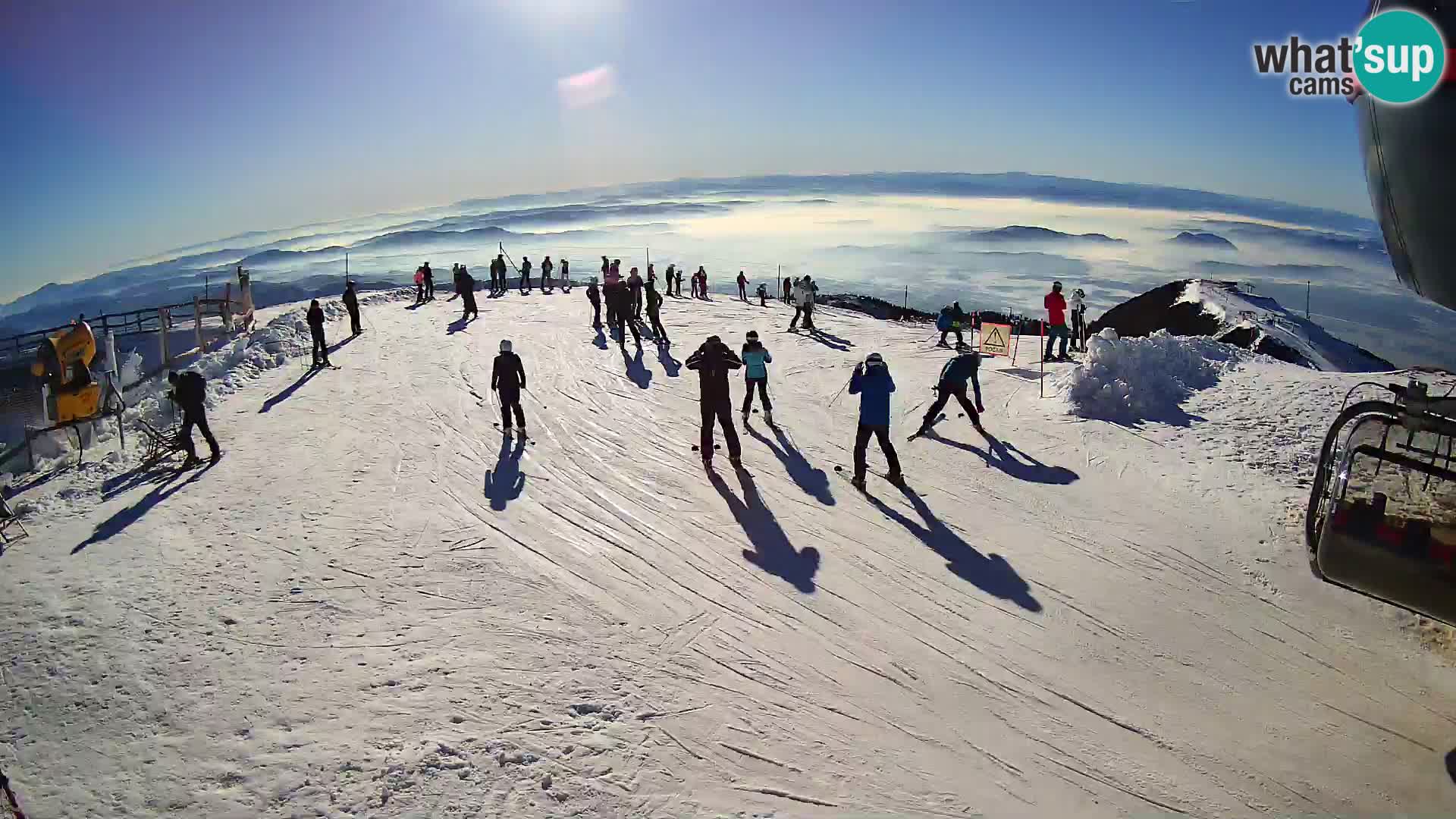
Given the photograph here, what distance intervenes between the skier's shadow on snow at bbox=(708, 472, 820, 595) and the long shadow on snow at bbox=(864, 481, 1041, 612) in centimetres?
141

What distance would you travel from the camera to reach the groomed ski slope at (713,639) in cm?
494

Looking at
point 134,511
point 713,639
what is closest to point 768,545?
point 713,639

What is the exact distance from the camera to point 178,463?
11.2 m

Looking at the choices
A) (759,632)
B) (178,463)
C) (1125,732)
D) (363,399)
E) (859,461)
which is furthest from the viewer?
(363,399)

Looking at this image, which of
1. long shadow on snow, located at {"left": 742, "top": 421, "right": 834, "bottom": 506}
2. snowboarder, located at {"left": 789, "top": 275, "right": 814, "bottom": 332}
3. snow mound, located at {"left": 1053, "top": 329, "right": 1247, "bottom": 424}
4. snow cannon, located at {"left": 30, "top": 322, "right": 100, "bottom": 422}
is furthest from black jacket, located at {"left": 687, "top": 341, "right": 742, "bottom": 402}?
snow cannon, located at {"left": 30, "top": 322, "right": 100, "bottom": 422}

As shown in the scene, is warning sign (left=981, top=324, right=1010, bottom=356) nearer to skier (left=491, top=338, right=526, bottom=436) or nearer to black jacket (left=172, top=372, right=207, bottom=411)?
skier (left=491, top=338, right=526, bottom=436)

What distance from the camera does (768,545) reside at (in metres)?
8.36

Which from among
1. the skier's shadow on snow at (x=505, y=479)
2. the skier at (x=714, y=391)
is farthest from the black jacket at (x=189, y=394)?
the skier at (x=714, y=391)

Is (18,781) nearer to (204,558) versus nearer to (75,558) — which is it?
(204,558)

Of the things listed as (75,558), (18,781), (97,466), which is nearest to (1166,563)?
(18,781)

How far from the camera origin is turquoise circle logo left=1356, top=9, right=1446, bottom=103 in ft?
18.0

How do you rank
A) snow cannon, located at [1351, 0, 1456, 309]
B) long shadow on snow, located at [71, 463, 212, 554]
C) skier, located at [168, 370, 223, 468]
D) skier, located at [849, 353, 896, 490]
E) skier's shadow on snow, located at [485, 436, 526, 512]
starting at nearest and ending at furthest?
snow cannon, located at [1351, 0, 1456, 309]
long shadow on snow, located at [71, 463, 212, 554]
skier, located at [849, 353, 896, 490]
skier's shadow on snow, located at [485, 436, 526, 512]
skier, located at [168, 370, 223, 468]

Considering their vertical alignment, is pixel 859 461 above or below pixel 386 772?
above

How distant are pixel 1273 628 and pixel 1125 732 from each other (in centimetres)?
240
